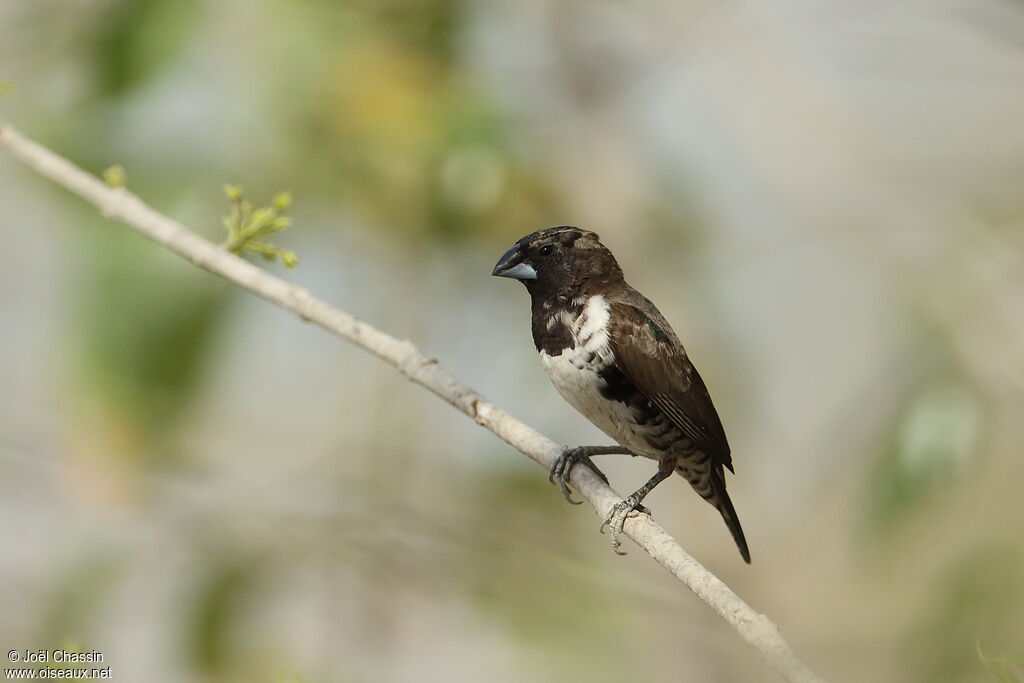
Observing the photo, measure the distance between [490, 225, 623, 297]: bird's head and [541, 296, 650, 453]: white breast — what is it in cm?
7

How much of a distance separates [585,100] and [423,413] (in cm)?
157

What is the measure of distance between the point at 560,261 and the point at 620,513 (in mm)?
668

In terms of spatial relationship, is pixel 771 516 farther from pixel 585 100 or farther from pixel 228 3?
pixel 228 3

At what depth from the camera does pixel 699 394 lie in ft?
9.27

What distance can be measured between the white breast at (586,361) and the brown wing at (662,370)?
32 millimetres

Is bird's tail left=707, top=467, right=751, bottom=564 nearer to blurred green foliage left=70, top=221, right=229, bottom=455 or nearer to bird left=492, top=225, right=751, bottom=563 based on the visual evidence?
bird left=492, top=225, right=751, bottom=563

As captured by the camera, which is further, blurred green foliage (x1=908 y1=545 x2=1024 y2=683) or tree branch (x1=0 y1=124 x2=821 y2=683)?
blurred green foliage (x1=908 y1=545 x2=1024 y2=683)

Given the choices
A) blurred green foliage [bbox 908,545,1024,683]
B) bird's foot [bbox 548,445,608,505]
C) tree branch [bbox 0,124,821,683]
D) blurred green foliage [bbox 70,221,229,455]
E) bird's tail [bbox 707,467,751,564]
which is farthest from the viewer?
blurred green foliage [bbox 70,221,229,455]

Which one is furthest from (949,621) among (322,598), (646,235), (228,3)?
(228,3)

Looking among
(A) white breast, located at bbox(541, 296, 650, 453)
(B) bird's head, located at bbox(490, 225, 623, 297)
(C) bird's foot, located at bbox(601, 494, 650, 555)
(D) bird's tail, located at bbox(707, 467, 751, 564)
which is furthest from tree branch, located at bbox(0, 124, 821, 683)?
(D) bird's tail, located at bbox(707, 467, 751, 564)

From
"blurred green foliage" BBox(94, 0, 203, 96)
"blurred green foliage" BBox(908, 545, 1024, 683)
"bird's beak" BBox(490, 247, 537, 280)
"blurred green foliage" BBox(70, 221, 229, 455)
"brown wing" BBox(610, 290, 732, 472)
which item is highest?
"blurred green foliage" BBox(94, 0, 203, 96)

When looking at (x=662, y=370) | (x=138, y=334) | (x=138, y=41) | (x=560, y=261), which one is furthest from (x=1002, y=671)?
(x=138, y=41)

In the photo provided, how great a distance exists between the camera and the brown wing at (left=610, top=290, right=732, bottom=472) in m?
2.72

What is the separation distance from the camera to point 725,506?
327cm
